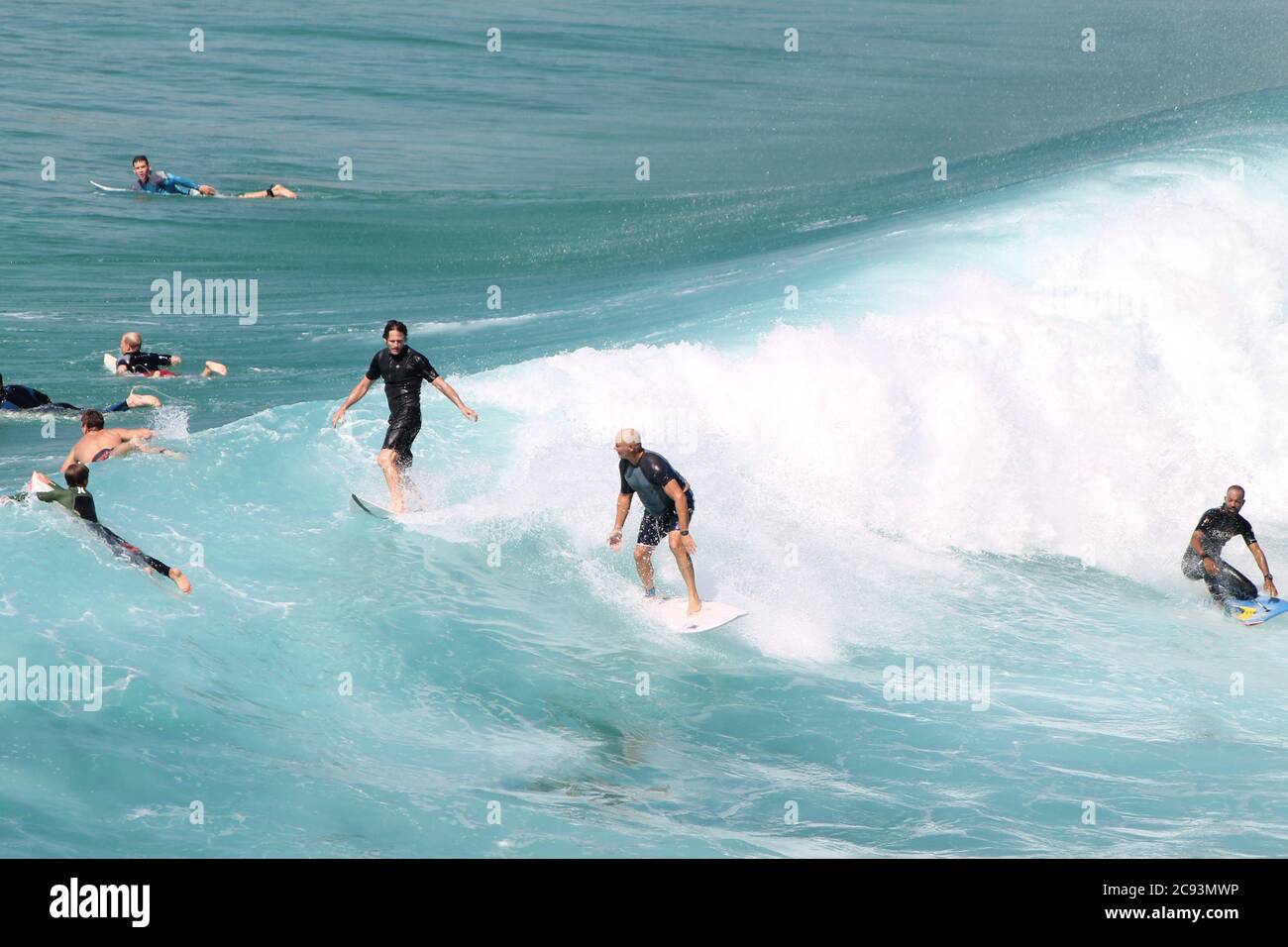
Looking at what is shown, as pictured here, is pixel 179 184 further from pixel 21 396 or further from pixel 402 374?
pixel 402 374

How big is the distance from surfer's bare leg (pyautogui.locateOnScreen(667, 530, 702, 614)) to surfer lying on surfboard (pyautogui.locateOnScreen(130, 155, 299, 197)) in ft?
59.2

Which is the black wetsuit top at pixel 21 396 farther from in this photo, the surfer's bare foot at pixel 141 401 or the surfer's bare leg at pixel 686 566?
the surfer's bare leg at pixel 686 566

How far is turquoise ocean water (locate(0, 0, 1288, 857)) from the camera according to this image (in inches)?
377

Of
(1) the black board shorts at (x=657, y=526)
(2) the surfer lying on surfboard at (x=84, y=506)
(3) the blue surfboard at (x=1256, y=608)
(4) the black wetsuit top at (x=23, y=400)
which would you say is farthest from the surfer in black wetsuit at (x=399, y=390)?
(3) the blue surfboard at (x=1256, y=608)

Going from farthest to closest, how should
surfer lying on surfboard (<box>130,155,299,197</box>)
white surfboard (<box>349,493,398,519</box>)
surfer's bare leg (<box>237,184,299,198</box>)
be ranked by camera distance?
surfer's bare leg (<box>237,184,299,198</box>), surfer lying on surfboard (<box>130,155,299,197</box>), white surfboard (<box>349,493,398,519</box>)

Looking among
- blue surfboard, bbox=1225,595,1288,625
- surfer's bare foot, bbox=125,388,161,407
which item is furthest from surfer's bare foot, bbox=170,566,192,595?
blue surfboard, bbox=1225,595,1288,625

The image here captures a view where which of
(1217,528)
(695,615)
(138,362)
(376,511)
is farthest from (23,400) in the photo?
(1217,528)

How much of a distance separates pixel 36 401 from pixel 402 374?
6.38 metres

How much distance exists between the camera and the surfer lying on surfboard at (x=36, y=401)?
1652 cm

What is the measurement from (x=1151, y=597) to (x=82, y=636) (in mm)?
9893

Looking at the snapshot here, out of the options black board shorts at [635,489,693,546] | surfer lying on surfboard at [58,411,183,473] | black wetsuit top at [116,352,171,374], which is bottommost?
black board shorts at [635,489,693,546]

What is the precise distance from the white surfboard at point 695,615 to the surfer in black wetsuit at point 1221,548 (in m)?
4.88
